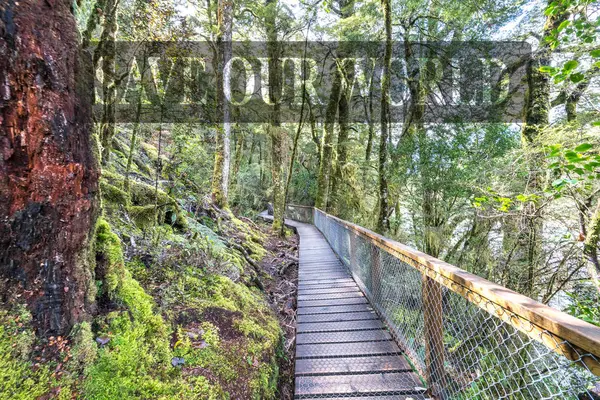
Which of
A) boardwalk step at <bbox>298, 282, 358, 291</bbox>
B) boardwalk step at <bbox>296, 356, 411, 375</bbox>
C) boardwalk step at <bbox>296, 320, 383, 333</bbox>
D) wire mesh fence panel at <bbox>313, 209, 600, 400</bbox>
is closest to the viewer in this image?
wire mesh fence panel at <bbox>313, 209, 600, 400</bbox>

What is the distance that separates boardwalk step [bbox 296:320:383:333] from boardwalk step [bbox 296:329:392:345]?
82 millimetres

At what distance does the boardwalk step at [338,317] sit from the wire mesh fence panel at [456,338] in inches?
6.7

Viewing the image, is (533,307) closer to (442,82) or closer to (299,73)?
(442,82)

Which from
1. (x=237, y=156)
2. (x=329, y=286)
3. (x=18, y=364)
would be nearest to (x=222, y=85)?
(x=329, y=286)

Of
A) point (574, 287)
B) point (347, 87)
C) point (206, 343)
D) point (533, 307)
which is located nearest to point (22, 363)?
point (206, 343)

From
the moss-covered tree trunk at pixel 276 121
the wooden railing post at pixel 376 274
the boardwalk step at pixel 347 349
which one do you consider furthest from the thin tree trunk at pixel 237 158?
the boardwalk step at pixel 347 349

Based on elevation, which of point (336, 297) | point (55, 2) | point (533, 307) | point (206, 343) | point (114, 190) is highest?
point (55, 2)

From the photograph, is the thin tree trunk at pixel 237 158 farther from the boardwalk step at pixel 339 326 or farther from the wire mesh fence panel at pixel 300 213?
the boardwalk step at pixel 339 326

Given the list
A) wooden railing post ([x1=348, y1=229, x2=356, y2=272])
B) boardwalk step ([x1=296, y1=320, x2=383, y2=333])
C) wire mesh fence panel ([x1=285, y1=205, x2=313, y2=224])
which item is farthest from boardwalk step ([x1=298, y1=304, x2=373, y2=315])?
wire mesh fence panel ([x1=285, y1=205, x2=313, y2=224])

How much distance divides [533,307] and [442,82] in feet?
33.5

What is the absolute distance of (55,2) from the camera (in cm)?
157

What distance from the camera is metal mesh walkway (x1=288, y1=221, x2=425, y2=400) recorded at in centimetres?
248

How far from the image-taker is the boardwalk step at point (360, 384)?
245cm

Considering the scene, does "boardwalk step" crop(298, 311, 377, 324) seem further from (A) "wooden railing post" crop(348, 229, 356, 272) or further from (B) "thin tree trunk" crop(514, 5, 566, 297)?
(B) "thin tree trunk" crop(514, 5, 566, 297)
